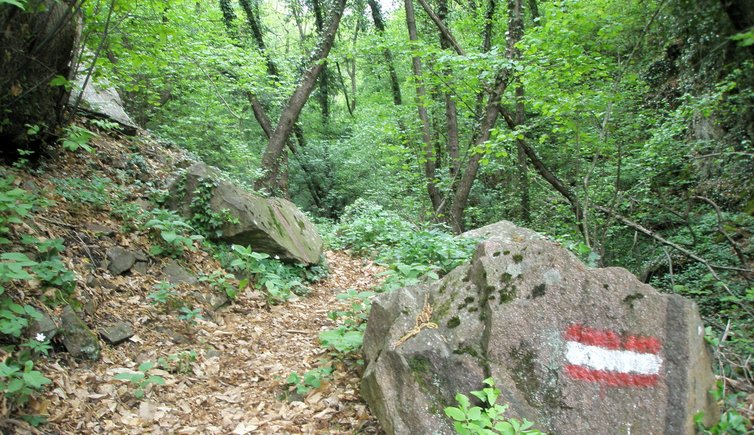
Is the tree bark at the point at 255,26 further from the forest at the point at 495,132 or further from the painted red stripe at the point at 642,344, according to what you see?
the painted red stripe at the point at 642,344

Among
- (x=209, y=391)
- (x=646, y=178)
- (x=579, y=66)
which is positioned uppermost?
(x=579, y=66)

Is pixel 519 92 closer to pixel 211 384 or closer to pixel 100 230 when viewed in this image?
pixel 100 230

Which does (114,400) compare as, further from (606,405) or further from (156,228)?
(606,405)

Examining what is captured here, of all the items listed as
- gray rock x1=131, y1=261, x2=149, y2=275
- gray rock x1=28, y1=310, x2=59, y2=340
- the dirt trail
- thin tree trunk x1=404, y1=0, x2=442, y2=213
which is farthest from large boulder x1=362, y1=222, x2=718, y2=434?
thin tree trunk x1=404, y1=0, x2=442, y2=213

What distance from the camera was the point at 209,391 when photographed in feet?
13.5

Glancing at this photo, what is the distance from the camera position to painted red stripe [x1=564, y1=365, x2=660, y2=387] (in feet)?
9.35

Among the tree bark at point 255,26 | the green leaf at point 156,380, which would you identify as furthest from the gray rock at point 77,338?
the tree bark at point 255,26

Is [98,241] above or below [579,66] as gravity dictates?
below

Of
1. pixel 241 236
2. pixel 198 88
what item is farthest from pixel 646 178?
pixel 198 88

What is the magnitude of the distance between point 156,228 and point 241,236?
113 centimetres

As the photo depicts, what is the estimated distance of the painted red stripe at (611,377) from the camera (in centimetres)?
285

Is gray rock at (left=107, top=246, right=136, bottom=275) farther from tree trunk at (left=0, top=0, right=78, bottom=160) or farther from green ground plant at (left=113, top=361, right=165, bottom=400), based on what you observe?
tree trunk at (left=0, top=0, right=78, bottom=160)

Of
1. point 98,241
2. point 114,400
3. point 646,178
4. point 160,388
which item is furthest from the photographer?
point 646,178

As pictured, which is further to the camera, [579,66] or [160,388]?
[579,66]
